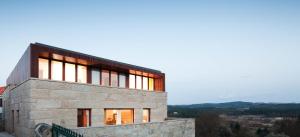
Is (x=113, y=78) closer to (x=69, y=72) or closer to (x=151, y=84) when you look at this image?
(x=69, y=72)

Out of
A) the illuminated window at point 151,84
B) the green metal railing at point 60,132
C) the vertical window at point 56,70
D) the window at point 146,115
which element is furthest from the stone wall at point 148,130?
the illuminated window at point 151,84

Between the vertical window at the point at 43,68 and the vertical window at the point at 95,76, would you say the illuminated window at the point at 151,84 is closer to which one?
the vertical window at the point at 95,76

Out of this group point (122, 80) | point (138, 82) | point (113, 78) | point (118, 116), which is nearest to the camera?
point (118, 116)

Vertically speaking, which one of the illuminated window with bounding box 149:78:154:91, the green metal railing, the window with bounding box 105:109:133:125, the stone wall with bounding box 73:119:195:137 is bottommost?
the stone wall with bounding box 73:119:195:137

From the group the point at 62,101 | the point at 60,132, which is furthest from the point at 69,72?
the point at 60,132

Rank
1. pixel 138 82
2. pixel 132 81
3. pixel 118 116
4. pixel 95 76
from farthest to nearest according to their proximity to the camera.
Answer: pixel 138 82, pixel 132 81, pixel 118 116, pixel 95 76

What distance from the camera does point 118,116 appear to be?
2303 cm

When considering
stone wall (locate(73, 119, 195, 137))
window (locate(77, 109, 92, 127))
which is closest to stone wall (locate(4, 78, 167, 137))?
window (locate(77, 109, 92, 127))

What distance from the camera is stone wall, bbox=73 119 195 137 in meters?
17.3

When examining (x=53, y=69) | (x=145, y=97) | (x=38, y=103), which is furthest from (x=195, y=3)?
(x=38, y=103)

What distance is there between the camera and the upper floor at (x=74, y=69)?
17000 mm

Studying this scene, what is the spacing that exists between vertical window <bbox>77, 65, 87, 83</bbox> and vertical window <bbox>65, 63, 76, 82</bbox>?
1.74ft

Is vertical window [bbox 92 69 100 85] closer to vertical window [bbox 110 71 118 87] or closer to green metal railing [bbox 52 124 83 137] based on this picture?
vertical window [bbox 110 71 118 87]

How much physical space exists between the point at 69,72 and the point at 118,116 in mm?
5613
